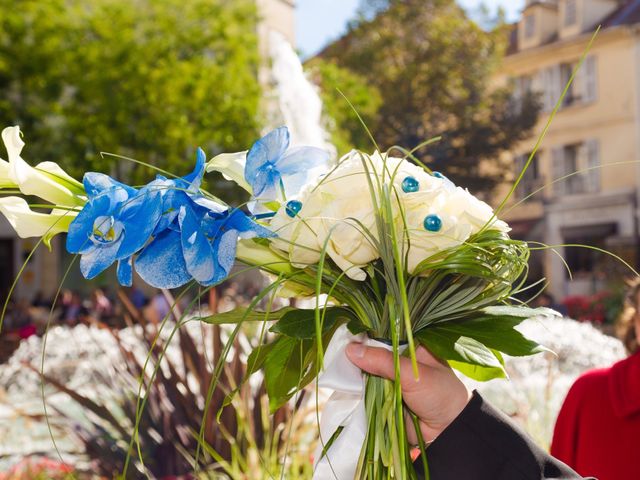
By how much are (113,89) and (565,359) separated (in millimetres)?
15103

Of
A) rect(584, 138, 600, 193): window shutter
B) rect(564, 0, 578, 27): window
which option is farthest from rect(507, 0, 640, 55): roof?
rect(584, 138, 600, 193): window shutter

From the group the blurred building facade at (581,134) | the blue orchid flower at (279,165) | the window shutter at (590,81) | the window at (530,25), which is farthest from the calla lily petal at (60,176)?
the window at (530,25)

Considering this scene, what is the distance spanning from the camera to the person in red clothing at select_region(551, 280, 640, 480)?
232 cm

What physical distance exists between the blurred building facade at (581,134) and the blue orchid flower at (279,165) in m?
26.5

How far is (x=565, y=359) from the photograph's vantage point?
25.4 ft

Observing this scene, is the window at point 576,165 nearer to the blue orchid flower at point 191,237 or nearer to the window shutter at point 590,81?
the window shutter at point 590,81

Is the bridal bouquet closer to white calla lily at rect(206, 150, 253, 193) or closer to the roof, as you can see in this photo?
white calla lily at rect(206, 150, 253, 193)

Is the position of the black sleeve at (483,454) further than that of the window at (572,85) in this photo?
No

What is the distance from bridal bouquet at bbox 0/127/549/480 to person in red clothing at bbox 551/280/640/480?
45.5 inches

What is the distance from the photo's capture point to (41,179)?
4.04 feet

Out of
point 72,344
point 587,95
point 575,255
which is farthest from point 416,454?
point 587,95

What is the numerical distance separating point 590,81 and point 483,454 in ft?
101

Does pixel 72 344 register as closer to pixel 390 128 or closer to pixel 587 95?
pixel 390 128

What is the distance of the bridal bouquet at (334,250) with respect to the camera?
1192mm
